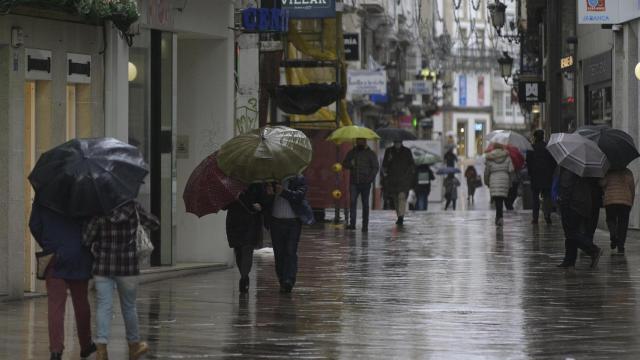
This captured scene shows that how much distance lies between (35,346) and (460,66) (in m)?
113

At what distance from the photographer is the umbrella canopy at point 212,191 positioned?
15562 mm

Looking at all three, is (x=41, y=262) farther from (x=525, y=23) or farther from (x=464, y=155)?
(x=464, y=155)

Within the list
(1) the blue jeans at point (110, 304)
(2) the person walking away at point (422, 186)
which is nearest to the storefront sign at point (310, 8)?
(1) the blue jeans at point (110, 304)

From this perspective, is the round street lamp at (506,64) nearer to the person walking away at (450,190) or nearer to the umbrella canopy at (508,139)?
the person walking away at (450,190)

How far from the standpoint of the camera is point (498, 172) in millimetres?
29609

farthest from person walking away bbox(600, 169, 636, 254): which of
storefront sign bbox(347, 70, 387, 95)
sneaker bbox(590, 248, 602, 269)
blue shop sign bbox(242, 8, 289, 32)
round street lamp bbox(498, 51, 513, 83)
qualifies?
storefront sign bbox(347, 70, 387, 95)

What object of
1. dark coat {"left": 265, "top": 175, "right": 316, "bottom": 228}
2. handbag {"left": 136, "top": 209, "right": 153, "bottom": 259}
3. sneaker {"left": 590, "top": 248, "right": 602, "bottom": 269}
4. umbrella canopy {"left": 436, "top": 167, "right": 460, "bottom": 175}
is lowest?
sneaker {"left": 590, "top": 248, "right": 602, "bottom": 269}

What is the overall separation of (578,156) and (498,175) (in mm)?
10630

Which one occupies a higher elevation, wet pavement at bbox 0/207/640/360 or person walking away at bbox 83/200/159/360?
person walking away at bbox 83/200/159/360

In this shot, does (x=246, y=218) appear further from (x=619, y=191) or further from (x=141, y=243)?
(x=619, y=191)

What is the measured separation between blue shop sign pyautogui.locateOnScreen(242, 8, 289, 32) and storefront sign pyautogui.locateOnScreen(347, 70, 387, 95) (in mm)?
30730

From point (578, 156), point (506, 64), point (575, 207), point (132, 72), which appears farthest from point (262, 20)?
point (506, 64)

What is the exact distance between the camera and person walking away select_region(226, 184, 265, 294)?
15812 millimetres

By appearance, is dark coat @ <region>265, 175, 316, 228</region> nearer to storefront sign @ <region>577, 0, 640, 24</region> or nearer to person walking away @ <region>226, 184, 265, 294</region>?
person walking away @ <region>226, 184, 265, 294</region>
